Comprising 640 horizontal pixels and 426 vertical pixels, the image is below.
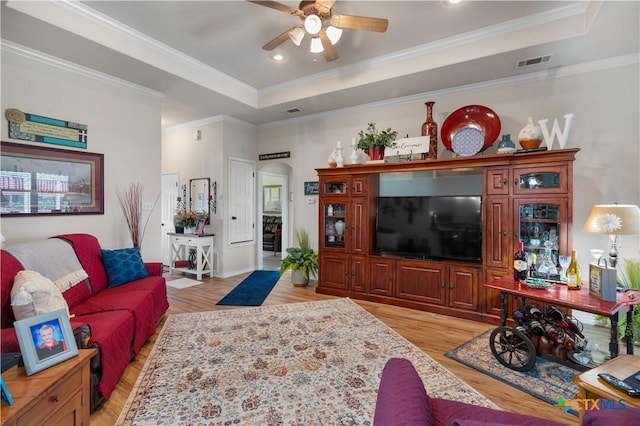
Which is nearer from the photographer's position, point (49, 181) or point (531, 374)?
point (531, 374)

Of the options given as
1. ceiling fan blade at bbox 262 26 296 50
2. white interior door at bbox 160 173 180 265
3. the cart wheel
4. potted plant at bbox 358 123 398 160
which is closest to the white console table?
white interior door at bbox 160 173 180 265

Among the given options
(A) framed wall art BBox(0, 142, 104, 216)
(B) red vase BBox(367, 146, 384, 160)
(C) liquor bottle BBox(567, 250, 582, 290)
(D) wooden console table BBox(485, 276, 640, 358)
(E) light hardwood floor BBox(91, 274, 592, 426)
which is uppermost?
(B) red vase BBox(367, 146, 384, 160)

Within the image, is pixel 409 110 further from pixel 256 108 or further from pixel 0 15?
pixel 0 15

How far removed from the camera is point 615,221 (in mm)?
2410

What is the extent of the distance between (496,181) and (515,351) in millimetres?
1849

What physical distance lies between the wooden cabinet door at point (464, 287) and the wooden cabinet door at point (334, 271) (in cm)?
146

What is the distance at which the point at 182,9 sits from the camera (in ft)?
9.43

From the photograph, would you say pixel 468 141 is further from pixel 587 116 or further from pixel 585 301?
pixel 585 301

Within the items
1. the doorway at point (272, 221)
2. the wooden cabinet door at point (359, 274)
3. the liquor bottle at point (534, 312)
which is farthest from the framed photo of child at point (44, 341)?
the doorway at point (272, 221)

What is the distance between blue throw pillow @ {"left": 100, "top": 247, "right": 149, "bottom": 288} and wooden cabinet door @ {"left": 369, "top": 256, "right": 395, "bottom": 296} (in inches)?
115

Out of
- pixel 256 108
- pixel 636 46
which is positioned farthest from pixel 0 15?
pixel 636 46

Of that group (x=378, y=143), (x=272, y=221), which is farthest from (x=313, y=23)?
(x=272, y=221)

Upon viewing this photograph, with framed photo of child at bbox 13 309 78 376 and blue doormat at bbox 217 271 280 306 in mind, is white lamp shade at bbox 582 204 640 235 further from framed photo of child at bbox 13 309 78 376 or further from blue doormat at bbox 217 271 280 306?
framed photo of child at bbox 13 309 78 376

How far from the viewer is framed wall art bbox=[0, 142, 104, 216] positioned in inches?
115
